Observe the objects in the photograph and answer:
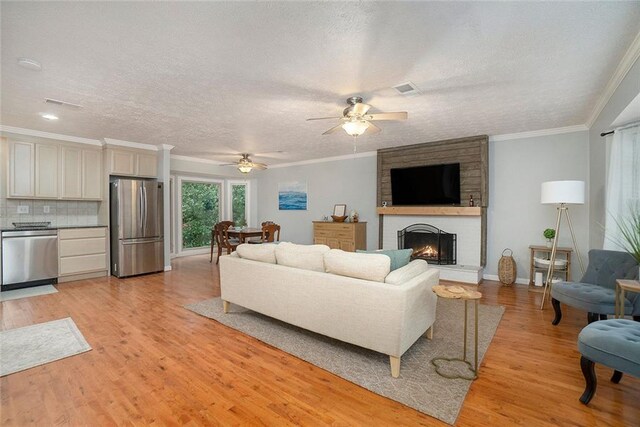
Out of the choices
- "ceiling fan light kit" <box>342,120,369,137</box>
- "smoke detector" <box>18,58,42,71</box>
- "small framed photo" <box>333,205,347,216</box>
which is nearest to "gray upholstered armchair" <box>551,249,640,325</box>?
"ceiling fan light kit" <box>342,120,369,137</box>

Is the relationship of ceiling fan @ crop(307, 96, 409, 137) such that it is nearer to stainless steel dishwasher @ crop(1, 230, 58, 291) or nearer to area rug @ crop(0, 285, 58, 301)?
area rug @ crop(0, 285, 58, 301)

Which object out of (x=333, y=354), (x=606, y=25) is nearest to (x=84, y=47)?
(x=333, y=354)

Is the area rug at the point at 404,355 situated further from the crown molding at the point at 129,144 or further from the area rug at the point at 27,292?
the crown molding at the point at 129,144

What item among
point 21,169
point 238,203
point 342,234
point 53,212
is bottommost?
point 342,234

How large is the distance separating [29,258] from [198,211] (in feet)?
12.1

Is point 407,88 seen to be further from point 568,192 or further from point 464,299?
point 568,192

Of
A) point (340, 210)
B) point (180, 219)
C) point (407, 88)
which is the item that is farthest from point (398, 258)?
point (180, 219)

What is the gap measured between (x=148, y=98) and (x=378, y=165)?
167 inches

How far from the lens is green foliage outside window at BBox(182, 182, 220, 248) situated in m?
7.58

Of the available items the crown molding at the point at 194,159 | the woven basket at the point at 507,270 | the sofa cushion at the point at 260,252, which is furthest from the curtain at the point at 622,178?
the crown molding at the point at 194,159

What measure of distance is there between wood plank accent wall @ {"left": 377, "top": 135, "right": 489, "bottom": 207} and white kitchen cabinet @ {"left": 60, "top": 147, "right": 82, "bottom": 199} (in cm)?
583

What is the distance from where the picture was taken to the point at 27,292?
4156 millimetres

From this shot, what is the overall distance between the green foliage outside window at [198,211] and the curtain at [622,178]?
315 inches

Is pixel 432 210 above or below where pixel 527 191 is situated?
below
